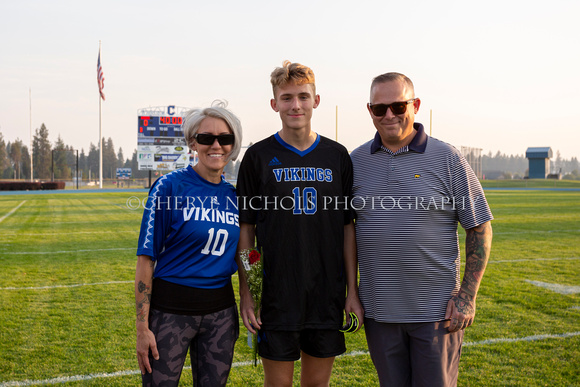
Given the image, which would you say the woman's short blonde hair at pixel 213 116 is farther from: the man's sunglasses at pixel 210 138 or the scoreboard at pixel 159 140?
the scoreboard at pixel 159 140

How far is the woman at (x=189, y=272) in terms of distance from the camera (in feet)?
7.82

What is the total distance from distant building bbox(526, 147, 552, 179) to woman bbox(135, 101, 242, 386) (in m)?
76.1

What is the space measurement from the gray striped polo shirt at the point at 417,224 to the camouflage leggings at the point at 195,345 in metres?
0.83

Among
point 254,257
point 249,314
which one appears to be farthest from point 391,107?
point 249,314

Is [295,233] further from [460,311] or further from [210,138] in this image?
[460,311]

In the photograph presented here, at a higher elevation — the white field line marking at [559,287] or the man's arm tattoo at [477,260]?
the man's arm tattoo at [477,260]

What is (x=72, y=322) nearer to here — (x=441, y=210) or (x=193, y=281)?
(x=193, y=281)

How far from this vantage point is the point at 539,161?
228 feet

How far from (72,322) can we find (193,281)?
3832mm

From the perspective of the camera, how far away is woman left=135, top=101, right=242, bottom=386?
93.8 inches

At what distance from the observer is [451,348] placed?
8.36ft

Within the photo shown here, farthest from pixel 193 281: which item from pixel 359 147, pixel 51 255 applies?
pixel 51 255

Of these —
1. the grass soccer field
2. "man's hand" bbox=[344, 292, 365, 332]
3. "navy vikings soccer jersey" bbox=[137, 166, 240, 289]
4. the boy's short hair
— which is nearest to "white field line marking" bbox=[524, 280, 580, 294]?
the grass soccer field

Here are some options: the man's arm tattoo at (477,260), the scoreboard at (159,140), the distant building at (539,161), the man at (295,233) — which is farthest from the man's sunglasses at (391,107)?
Result: the distant building at (539,161)
